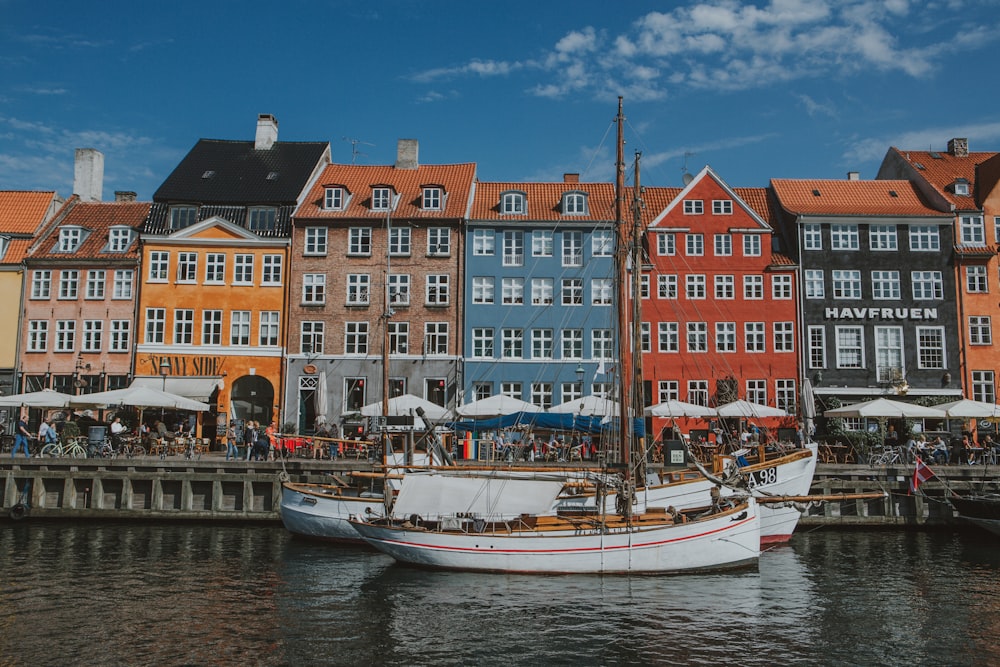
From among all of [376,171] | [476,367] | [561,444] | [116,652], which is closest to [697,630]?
[116,652]

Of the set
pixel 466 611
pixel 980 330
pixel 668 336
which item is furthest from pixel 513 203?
pixel 466 611

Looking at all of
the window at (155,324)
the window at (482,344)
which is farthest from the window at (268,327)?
the window at (482,344)

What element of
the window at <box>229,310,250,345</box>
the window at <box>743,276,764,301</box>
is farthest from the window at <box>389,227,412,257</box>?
the window at <box>743,276,764,301</box>

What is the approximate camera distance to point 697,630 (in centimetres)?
1695

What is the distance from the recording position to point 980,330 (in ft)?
141

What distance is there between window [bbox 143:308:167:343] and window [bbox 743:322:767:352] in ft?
96.1

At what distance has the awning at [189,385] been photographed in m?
40.6

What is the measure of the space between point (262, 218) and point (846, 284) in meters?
30.2

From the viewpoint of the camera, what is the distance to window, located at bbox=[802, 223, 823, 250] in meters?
43.9

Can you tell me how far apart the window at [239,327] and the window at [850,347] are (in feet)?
97.5

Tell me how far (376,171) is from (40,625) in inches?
1373

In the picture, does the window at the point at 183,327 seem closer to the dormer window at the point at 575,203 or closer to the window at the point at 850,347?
the dormer window at the point at 575,203

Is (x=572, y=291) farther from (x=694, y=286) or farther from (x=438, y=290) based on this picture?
(x=438, y=290)

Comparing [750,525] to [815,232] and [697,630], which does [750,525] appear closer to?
[697,630]
